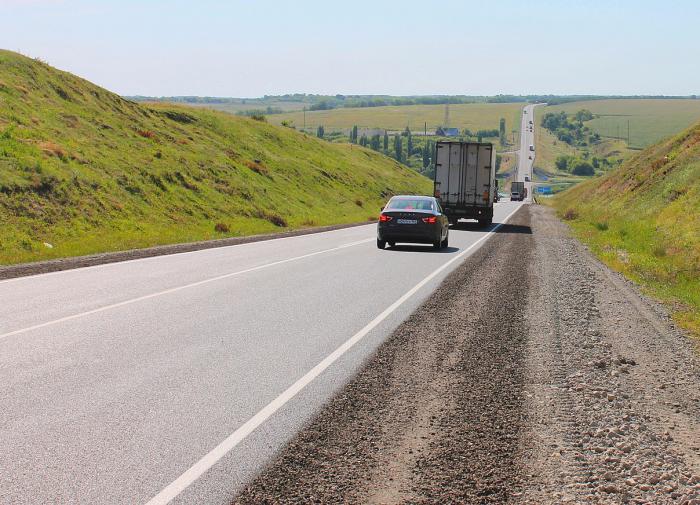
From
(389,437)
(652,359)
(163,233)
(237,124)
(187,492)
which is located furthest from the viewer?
(237,124)

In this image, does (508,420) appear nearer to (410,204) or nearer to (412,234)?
(412,234)

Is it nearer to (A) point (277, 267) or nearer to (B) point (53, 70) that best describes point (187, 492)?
(A) point (277, 267)

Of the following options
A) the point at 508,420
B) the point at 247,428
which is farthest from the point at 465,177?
the point at 247,428

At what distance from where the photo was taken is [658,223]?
110 feet

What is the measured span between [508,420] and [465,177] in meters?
31.4

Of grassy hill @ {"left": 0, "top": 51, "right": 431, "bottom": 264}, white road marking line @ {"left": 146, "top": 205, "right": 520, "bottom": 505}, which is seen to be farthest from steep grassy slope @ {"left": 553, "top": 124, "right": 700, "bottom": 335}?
grassy hill @ {"left": 0, "top": 51, "right": 431, "bottom": 264}

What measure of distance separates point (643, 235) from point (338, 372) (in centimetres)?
2558

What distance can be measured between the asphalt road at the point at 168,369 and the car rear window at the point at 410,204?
7.66 m

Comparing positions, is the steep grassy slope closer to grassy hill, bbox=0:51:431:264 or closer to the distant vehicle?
grassy hill, bbox=0:51:431:264

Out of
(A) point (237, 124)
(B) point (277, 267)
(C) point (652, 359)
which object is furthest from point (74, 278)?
(A) point (237, 124)

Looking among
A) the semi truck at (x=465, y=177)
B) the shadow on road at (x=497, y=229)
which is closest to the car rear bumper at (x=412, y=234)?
the shadow on road at (x=497, y=229)

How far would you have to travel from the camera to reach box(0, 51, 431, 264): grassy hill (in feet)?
89.4

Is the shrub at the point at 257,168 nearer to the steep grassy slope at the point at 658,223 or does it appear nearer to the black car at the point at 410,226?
the steep grassy slope at the point at 658,223

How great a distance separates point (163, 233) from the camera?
102 ft
